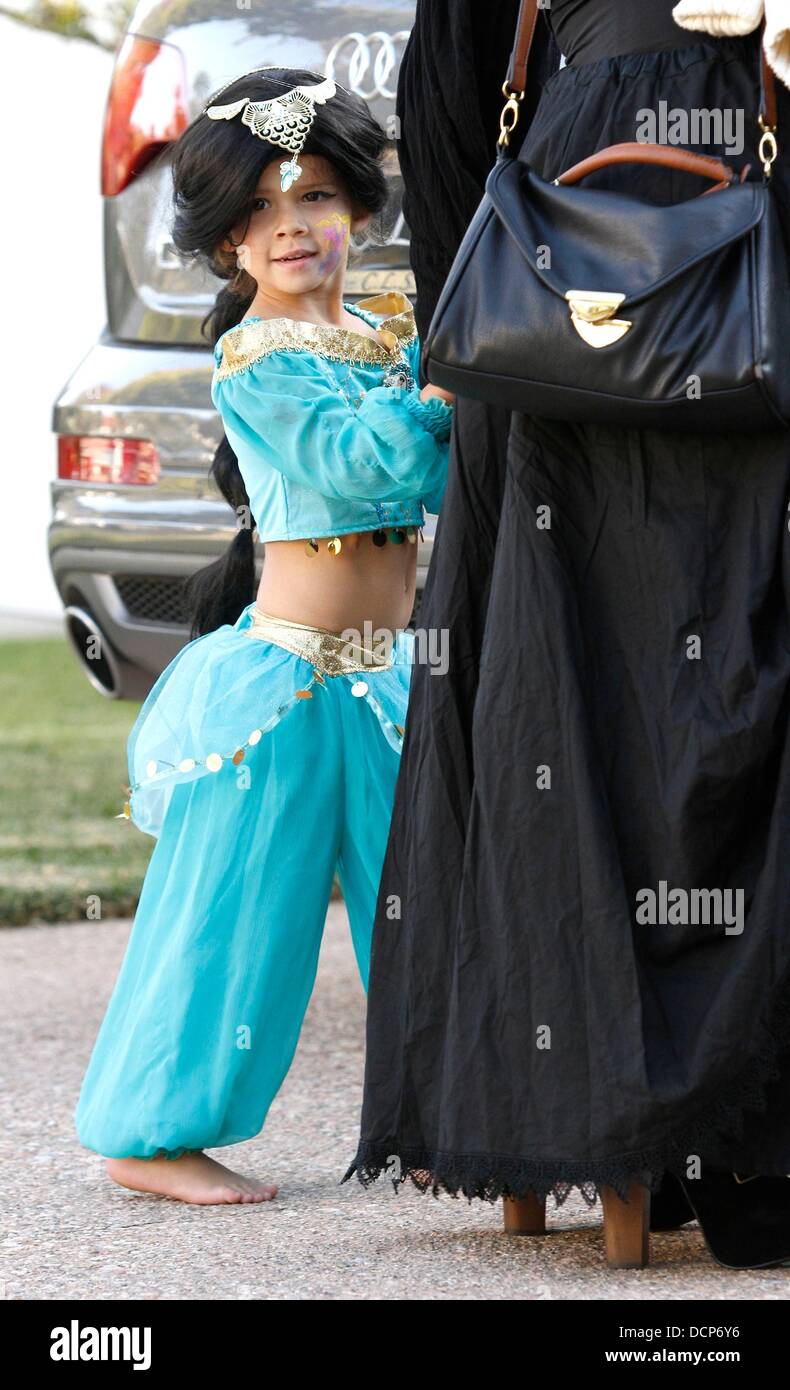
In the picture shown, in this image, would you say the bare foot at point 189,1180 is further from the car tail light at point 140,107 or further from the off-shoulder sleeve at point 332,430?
the car tail light at point 140,107

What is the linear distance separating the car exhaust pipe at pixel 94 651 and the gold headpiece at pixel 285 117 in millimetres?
1519

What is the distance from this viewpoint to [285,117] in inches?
116

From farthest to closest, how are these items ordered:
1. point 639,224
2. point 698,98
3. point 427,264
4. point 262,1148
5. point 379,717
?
1. point 262,1148
2. point 379,717
3. point 427,264
4. point 698,98
5. point 639,224

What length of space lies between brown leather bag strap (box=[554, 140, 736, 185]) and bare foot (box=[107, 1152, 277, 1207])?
4.96 ft

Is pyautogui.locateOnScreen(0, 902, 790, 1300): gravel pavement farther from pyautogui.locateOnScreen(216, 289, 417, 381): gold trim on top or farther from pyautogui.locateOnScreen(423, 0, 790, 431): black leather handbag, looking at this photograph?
pyautogui.locateOnScreen(216, 289, 417, 381): gold trim on top

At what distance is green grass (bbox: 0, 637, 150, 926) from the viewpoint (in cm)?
568

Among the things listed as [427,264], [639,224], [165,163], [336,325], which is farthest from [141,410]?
[639,224]

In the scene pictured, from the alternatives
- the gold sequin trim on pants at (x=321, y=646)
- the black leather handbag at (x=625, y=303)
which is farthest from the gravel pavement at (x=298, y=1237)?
the black leather handbag at (x=625, y=303)

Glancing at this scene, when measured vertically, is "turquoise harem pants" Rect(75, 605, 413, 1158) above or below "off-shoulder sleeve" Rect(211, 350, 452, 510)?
below

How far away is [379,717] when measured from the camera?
2.98 metres

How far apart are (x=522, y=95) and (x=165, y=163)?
1.73 metres

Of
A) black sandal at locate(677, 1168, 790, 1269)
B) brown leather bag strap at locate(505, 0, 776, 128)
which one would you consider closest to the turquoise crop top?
brown leather bag strap at locate(505, 0, 776, 128)

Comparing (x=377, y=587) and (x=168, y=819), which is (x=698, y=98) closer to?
(x=377, y=587)

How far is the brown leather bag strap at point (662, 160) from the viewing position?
7.54 ft
